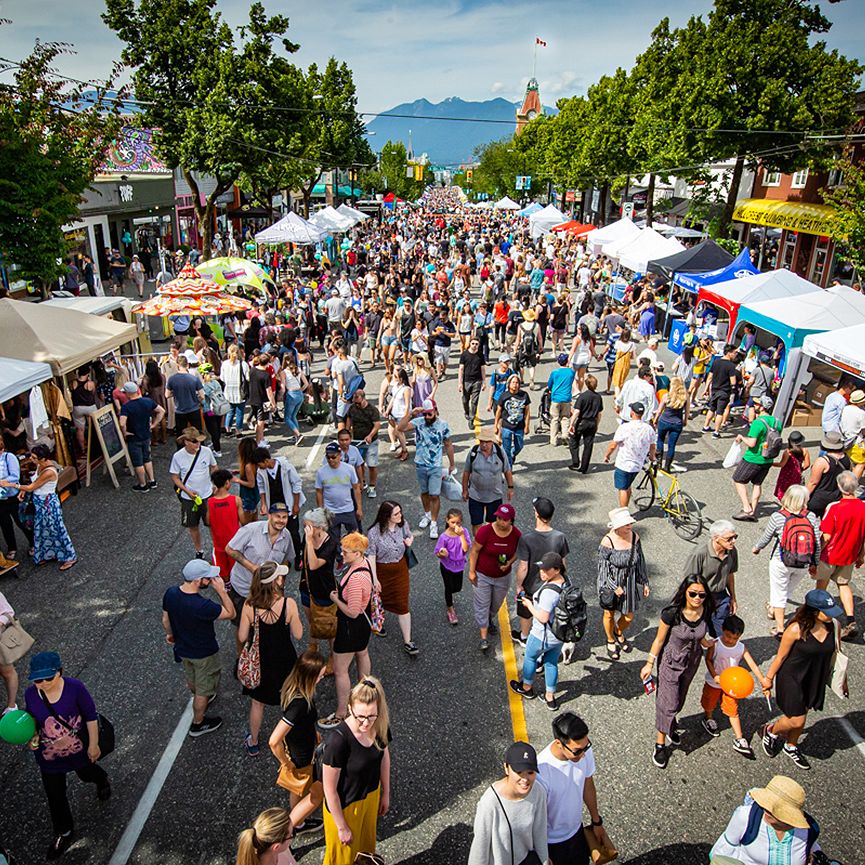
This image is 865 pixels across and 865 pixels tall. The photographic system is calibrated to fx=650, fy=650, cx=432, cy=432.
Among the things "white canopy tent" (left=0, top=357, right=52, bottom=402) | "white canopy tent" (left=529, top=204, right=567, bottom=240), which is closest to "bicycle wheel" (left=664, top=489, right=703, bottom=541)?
"white canopy tent" (left=0, top=357, right=52, bottom=402)

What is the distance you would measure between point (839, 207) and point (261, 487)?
17093 millimetres

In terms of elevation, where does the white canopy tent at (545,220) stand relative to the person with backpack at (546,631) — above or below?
above

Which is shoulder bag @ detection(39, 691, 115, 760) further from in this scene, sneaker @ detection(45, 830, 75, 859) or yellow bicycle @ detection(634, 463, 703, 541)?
yellow bicycle @ detection(634, 463, 703, 541)

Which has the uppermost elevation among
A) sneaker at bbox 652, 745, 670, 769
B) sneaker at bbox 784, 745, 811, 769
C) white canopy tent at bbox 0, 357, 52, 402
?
white canopy tent at bbox 0, 357, 52, 402

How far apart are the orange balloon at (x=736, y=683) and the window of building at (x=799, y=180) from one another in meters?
31.6

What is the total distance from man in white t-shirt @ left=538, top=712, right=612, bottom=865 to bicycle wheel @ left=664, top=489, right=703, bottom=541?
5.27m

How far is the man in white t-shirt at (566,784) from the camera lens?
3.57 metres

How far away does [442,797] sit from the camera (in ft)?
15.2

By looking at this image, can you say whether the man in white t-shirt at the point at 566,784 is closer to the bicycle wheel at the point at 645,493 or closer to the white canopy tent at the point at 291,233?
the bicycle wheel at the point at 645,493

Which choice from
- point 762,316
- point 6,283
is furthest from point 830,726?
point 6,283

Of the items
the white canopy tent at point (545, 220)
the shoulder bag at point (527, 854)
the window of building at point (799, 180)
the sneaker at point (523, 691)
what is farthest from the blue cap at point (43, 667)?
the white canopy tent at point (545, 220)

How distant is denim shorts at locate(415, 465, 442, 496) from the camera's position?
801cm

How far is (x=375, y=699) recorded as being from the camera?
11.8ft

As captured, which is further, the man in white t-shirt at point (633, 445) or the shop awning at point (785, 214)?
the shop awning at point (785, 214)
